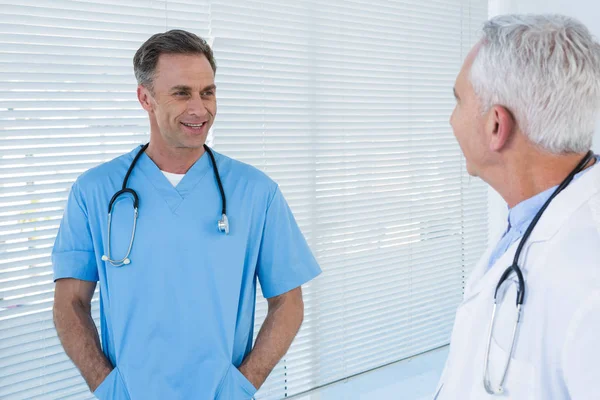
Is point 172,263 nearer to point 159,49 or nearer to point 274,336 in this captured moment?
point 274,336

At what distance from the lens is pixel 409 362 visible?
2611mm

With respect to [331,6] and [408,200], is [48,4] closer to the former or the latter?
[331,6]

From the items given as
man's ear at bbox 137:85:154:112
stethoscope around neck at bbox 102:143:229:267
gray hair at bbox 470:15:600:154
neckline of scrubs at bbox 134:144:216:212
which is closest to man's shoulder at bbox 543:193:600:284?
gray hair at bbox 470:15:600:154

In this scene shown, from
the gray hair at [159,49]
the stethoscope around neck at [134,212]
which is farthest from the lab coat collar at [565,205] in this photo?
the gray hair at [159,49]

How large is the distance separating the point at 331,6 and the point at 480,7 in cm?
98

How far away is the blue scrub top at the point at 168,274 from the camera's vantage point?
4.66 feet

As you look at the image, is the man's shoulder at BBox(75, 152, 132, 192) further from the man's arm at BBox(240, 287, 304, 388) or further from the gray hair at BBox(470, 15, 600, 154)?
the gray hair at BBox(470, 15, 600, 154)

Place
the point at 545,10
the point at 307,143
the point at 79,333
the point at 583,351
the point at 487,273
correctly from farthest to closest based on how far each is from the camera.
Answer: the point at 545,10 → the point at 307,143 → the point at 79,333 → the point at 487,273 → the point at 583,351

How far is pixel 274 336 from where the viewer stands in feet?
5.02

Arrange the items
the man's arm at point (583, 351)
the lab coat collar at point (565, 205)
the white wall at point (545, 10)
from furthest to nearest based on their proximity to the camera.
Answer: the white wall at point (545, 10), the lab coat collar at point (565, 205), the man's arm at point (583, 351)

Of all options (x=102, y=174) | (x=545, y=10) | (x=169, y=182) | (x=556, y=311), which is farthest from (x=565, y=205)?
(x=545, y=10)

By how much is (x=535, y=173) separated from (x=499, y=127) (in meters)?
0.10

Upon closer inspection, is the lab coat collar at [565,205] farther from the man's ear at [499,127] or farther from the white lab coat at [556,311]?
the man's ear at [499,127]

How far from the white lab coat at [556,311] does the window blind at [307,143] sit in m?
1.15
